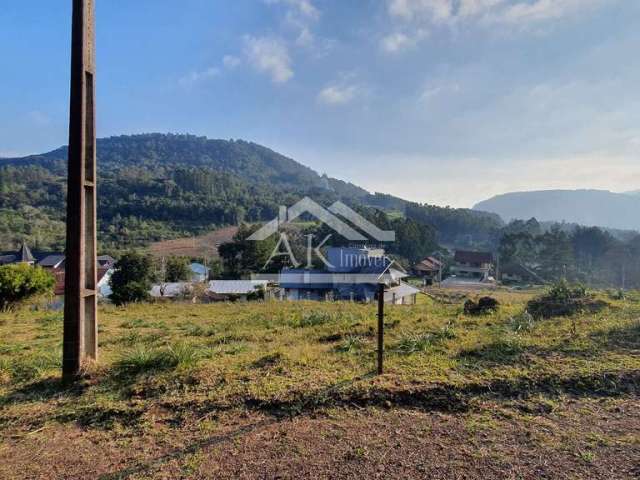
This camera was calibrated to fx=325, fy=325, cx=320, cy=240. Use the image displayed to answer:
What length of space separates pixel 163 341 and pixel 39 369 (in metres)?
1.67

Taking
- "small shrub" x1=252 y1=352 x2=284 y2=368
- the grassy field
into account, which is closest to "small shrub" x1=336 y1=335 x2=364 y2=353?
the grassy field

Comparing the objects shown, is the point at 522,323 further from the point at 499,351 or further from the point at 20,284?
the point at 20,284

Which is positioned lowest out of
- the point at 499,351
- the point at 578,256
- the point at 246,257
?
the point at 578,256

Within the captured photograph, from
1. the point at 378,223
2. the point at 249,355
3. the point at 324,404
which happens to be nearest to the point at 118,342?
the point at 249,355

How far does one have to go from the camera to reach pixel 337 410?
9.39 ft

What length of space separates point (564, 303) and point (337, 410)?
6328mm

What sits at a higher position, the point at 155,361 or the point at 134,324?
the point at 155,361

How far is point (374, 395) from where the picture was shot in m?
3.05

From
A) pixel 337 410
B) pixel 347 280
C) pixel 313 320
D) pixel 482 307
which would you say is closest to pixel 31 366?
pixel 337 410

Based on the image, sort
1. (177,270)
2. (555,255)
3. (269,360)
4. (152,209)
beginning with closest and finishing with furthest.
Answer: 1. (269,360)
2. (177,270)
3. (555,255)
4. (152,209)

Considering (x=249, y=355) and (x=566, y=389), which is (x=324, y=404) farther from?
(x=566, y=389)

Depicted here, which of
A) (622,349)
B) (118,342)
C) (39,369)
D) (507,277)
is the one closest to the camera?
(39,369)

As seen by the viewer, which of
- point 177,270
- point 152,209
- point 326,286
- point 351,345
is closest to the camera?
point 351,345

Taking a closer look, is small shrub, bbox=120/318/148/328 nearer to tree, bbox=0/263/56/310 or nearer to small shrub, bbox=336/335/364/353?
small shrub, bbox=336/335/364/353
